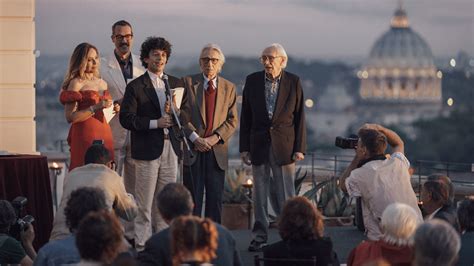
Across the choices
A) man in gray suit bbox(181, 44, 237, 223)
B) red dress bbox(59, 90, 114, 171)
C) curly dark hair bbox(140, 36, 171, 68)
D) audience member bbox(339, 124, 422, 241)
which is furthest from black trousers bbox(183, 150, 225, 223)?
audience member bbox(339, 124, 422, 241)

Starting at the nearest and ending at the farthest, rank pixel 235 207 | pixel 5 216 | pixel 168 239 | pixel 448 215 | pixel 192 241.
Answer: pixel 192 241
pixel 168 239
pixel 5 216
pixel 448 215
pixel 235 207

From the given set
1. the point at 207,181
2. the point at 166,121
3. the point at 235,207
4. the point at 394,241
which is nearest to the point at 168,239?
the point at 394,241

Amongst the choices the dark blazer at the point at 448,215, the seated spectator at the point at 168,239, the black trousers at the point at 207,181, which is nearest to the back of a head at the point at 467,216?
the dark blazer at the point at 448,215

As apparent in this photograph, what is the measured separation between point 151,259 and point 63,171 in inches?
314

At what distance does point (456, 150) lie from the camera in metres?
84.7

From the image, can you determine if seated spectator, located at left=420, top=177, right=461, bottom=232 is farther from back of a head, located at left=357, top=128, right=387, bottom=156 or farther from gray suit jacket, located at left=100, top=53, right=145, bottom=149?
gray suit jacket, located at left=100, top=53, right=145, bottom=149

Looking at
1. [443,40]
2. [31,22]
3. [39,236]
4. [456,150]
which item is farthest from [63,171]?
[443,40]

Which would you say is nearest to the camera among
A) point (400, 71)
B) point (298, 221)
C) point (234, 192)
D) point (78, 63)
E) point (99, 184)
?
point (298, 221)

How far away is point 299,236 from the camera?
688 cm

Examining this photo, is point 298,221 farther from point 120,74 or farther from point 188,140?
point 120,74

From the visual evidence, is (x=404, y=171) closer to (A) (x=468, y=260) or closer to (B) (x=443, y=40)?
(A) (x=468, y=260)

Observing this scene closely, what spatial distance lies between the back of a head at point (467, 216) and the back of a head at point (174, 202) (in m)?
1.61

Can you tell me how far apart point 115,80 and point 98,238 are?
4113 mm

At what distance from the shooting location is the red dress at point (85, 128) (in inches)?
377
